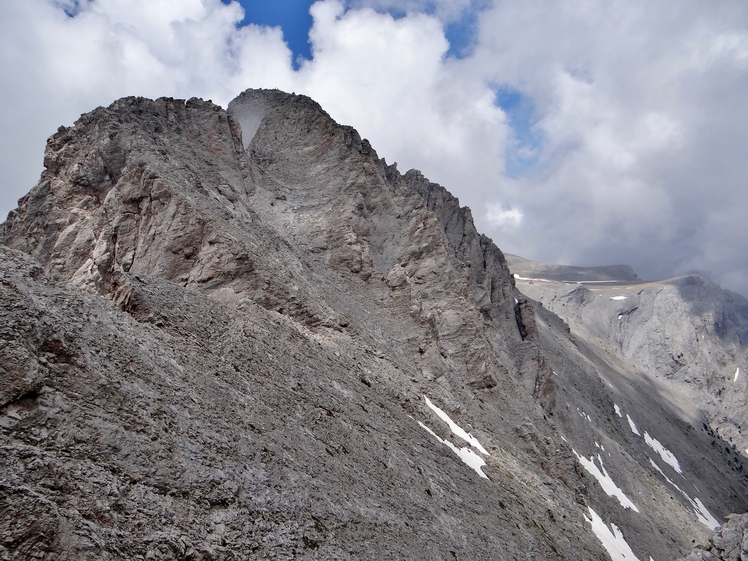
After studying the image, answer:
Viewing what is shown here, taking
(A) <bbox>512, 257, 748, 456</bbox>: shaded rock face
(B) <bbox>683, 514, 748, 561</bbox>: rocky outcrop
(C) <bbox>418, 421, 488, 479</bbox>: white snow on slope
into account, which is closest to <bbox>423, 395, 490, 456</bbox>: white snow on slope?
(C) <bbox>418, 421, 488, 479</bbox>: white snow on slope

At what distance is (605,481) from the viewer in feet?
134

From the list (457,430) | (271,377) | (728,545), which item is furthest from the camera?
(457,430)

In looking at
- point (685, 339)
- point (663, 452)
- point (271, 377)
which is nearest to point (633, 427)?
point (663, 452)

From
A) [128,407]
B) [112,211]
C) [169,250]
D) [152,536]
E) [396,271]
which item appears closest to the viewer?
[152,536]

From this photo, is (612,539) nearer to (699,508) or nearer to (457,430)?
(457,430)

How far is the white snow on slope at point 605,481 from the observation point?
129 ft

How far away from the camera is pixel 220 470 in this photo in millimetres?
11195

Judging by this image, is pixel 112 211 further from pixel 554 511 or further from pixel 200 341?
pixel 554 511

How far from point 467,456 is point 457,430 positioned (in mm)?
2467

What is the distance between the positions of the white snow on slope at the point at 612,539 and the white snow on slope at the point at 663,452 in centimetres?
4351

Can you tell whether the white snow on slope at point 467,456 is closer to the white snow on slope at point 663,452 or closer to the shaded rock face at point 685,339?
the white snow on slope at point 663,452

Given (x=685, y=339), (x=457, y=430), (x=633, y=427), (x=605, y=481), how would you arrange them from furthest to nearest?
(x=685, y=339) → (x=633, y=427) → (x=605, y=481) → (x=457, y=430)

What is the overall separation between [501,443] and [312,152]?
29039mm

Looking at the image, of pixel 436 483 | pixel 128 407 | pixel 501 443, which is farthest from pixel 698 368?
pixel 128 407
